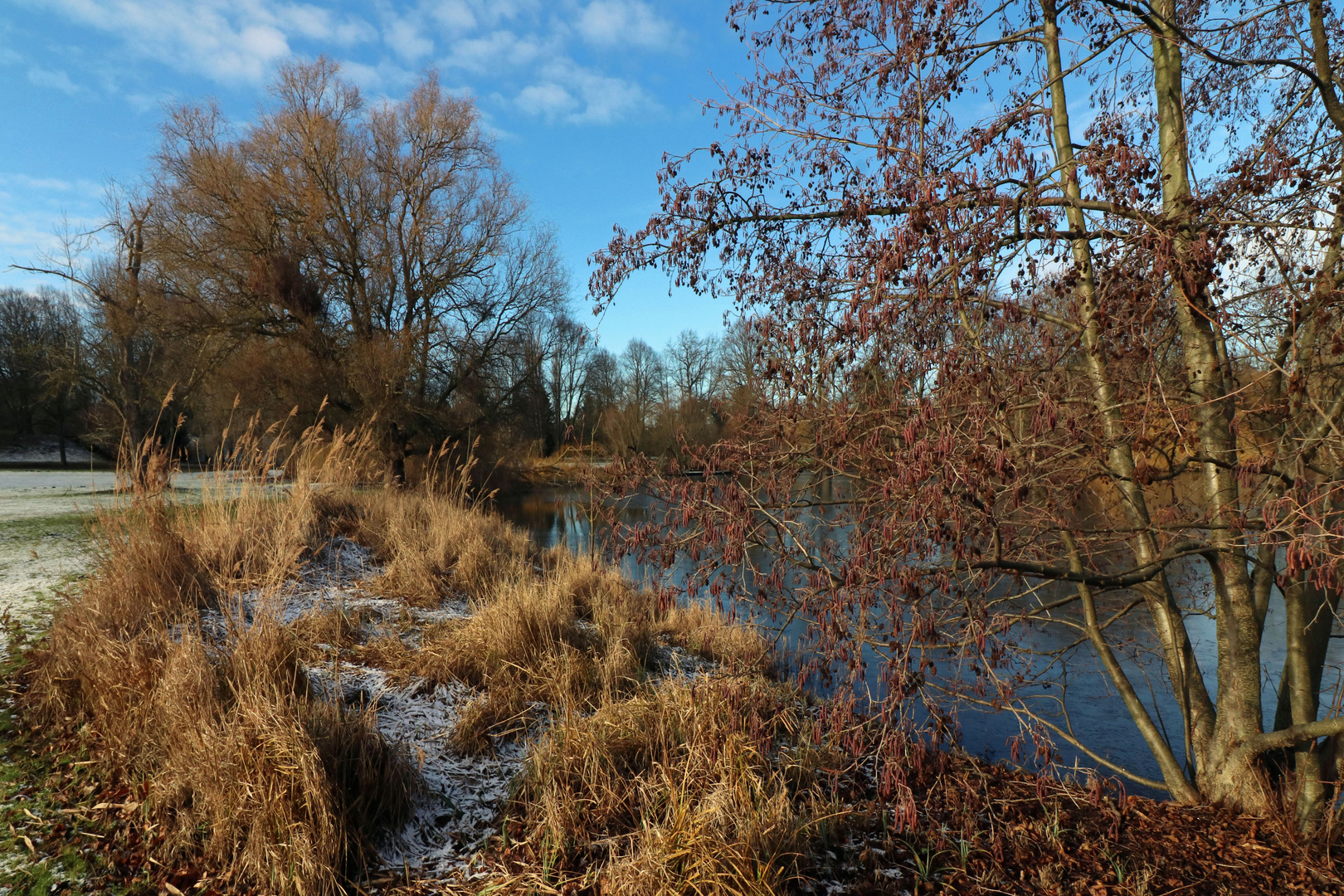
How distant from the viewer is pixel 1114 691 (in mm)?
6062

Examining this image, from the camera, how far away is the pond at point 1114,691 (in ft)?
15.5

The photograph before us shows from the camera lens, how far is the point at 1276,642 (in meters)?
6.67

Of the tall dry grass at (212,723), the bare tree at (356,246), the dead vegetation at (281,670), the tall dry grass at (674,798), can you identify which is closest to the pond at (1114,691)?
the tall dry grass at (674,798)

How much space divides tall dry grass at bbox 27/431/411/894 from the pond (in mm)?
1606

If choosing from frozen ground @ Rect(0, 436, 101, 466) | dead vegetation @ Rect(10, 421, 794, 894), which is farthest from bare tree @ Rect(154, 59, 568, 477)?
frozen ground @ Rect(0, 436, 101, 466)

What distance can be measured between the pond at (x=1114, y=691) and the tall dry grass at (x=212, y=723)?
161 cm

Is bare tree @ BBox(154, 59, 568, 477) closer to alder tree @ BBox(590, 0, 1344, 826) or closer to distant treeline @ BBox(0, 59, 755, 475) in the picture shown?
distant treeline @ BBox(0, 59, 755, 475)

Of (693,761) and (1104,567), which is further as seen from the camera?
(1104,567)

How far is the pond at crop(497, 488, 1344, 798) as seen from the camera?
4.72m

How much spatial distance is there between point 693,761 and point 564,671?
4.28 ft

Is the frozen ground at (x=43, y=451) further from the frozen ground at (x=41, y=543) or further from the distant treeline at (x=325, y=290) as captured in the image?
the frozen ground at (x=41, y=543)

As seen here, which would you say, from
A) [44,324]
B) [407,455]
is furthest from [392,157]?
[44,324]

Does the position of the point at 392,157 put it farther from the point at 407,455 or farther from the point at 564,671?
the point at 564,671

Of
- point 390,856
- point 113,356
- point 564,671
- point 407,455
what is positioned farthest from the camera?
point 113,356
